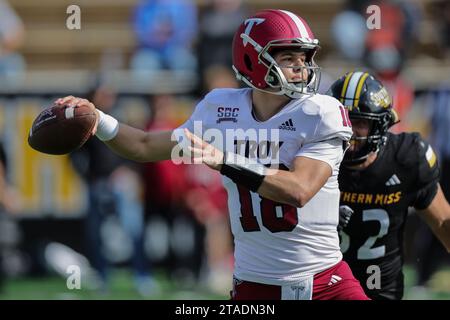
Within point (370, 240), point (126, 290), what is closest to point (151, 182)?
point (126, 290)

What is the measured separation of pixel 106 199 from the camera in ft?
31.7

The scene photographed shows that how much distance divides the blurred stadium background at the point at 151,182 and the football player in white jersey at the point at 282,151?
4423 mm

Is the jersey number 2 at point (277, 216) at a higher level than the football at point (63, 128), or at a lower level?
lower

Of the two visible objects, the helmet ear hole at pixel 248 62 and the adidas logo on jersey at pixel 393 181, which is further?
the adidas logo on jersey at pixel 393 181

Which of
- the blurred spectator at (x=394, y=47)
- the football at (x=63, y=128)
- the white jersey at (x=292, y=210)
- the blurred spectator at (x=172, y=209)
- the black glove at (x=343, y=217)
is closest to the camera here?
the white jersey at (x=292, y=210)

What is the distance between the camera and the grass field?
28.7 feet

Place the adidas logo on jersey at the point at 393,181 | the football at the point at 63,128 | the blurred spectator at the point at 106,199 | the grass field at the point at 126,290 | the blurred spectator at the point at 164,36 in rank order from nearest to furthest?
the football at the point at 63,128 < the adidas logo on jersey at the point at 393,181 < the grass field at the point at 126,290 < the blurred spectator at the point at 106,199 < the blurred spectator at the point at 164,36

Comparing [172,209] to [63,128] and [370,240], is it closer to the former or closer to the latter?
[370,240]

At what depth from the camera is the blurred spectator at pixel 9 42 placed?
428 inches

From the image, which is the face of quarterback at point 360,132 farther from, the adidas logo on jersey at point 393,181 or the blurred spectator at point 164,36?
the blurred spectator at point 164,36

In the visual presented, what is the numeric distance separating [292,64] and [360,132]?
0.79 meters

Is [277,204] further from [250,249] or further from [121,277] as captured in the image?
[121,277]

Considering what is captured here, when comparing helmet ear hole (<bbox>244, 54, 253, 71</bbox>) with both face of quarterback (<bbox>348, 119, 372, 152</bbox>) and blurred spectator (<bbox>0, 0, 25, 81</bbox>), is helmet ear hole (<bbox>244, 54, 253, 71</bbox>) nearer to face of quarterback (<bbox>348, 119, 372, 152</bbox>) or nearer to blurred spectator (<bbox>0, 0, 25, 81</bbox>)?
face of quarterback (<bbox>348, 119, 372, 152</bbox>)

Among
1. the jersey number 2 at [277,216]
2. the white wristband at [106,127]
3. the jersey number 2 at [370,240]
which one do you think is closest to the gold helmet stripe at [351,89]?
the jersey number 2 at [370,240]
